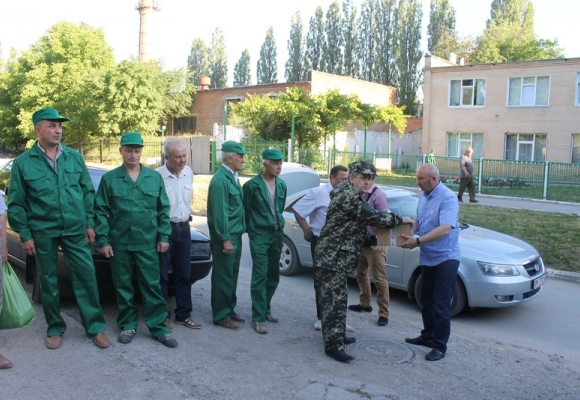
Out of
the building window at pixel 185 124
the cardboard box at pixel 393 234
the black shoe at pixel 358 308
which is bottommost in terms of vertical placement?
the black shoe at pixel 358 308

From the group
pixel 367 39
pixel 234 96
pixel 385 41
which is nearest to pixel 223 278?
pixel 234 96

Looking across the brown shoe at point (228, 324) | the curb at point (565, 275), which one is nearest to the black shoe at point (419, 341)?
the brown shoe at point (228, 324)

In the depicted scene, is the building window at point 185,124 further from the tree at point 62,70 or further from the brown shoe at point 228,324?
the brown shoe at point 228,324

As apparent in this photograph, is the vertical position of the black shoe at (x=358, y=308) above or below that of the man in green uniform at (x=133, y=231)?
below

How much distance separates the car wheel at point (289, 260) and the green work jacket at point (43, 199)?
156 inches

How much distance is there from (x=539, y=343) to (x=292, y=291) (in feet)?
9.85

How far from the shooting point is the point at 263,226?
5359 mm

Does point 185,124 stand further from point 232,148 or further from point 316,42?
point 232,148

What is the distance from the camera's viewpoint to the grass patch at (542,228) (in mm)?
9116

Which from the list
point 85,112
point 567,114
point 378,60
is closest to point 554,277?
point 567,114

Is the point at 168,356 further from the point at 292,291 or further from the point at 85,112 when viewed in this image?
the point at 85,112

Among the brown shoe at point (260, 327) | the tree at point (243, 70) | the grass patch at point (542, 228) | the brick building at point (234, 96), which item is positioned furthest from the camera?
the tree at point (243, 70)

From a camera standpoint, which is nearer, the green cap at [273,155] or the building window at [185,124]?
the green cap at [273,155]

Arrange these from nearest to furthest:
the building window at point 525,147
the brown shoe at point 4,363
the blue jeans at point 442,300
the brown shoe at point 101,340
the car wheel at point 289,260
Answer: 1. the brown shoe at point 4,363
2. the brown shoe at point 101,340
3. the blue jeans at point 442,300
4. the car wheel at point 289,260
5. the building window at point 525,147
